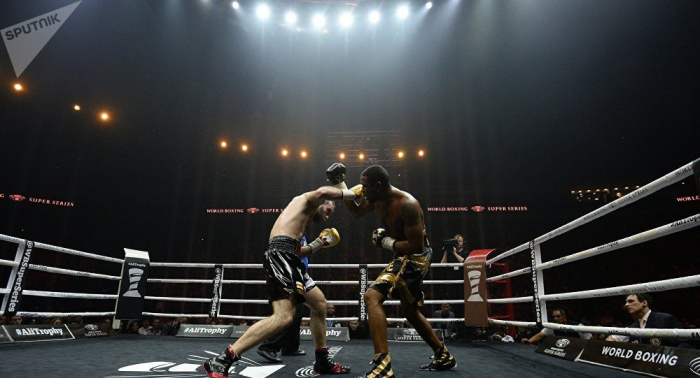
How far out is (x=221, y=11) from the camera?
9148mm

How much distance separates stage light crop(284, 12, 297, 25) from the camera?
992 cm

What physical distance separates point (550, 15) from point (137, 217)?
15070 millimetres

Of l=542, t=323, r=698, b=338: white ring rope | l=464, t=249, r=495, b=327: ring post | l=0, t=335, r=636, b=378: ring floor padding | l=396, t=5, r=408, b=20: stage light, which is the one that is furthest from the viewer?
l=396, t=5, r=408, b=20: stage light

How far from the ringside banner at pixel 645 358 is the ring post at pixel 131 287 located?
4.98 m

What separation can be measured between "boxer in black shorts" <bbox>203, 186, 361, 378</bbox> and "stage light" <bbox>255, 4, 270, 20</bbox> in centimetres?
879

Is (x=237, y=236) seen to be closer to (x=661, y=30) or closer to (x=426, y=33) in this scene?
(x=426, y=33)

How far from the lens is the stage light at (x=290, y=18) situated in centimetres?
992

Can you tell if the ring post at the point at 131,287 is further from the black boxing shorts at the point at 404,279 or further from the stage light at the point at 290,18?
the stage light at the point at 290,18

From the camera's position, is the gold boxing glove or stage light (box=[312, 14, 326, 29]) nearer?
the gold boxing glove

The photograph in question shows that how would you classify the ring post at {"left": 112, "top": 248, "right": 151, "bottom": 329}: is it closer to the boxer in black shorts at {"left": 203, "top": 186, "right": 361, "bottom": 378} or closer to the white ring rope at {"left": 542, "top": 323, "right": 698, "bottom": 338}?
the boxer in black shorts at {"left": 203, "top": 186, "right": 361, "bottom": 378}

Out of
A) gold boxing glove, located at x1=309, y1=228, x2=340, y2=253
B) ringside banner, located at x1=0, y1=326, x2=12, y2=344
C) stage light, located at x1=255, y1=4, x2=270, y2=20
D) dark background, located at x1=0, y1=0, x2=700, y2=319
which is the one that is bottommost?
ringside banner, located at x1=0, y1=326, x2=12, y2=344

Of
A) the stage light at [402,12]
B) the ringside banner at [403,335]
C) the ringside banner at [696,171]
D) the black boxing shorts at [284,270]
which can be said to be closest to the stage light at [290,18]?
the stage light at [402,12]

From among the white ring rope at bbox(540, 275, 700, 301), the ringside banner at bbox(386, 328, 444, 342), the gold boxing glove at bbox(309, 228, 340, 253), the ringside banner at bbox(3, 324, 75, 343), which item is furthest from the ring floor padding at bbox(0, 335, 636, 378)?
the ringside banner at bbox(386, 328, 444, 342)

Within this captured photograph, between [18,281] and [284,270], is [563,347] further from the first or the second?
[18,281]
